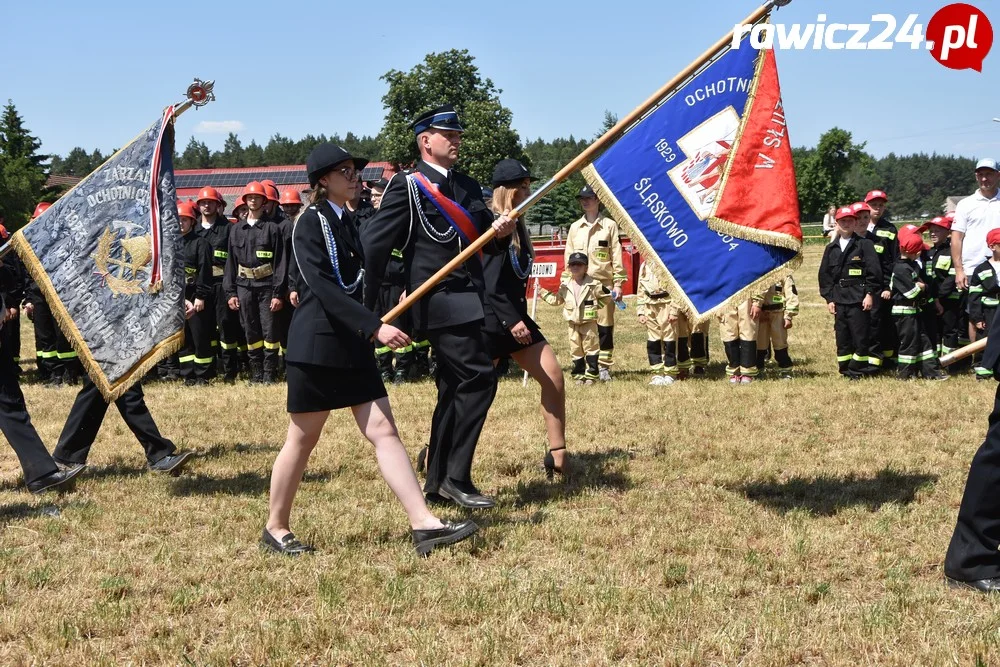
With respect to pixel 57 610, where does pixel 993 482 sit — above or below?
above

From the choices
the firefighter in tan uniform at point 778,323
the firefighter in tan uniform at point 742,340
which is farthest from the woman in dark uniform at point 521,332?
the firefighter in tan uniform at point 778,323

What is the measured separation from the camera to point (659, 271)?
660 centimetres

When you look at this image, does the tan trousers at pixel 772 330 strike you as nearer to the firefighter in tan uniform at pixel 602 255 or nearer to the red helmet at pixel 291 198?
the firefighter in tan uniform at pixel 602 255

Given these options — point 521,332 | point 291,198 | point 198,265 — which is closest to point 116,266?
point 521,332

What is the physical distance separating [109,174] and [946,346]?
10.3 meters

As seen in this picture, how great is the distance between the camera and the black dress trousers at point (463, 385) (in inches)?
252

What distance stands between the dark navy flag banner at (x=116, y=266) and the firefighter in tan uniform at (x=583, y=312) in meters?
6.20

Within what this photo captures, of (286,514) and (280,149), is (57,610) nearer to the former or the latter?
(286,514)

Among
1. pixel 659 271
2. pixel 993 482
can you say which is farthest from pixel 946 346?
pixel 993 482

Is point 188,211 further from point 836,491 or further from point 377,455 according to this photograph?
point 836,491

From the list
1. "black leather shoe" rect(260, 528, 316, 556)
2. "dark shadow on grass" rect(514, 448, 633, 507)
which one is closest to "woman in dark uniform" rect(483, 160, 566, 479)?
"dark shadow on grass" rect(514, 448, 633, 507)

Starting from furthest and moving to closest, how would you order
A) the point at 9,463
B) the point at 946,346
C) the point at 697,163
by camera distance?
the point at 946,346, the point at 9,463, the point at 697,163

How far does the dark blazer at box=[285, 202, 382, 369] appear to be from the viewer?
5.35 meters

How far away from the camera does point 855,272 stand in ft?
40.8
